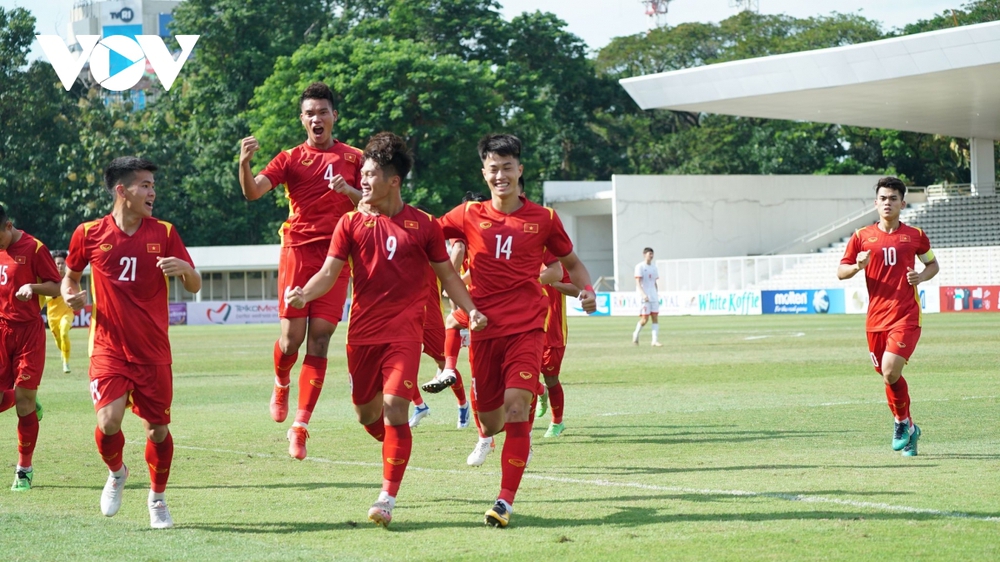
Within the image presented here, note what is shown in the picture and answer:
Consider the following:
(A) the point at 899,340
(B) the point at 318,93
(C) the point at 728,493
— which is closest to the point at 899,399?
(A) the point at 899,340

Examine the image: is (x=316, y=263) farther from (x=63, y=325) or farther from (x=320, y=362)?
(x=63, y=325)

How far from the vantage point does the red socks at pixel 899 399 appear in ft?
35.0

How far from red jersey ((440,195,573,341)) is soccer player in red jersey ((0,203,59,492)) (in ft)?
11.7

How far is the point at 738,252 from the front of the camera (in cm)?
6334

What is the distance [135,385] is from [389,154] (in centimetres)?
209

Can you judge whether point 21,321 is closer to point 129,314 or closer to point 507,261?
point 129,314

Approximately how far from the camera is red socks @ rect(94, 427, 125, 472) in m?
7.77

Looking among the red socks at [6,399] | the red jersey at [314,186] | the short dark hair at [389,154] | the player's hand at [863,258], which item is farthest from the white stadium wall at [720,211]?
the short dark hair at [389,154]

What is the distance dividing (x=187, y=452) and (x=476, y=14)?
59299mm

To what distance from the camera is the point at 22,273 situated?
9930 millimetres

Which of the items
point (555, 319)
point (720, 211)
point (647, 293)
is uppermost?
point (720, 211)

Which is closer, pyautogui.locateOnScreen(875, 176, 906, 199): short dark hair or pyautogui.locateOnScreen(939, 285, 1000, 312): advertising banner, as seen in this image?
pyautogui.locateOnScreen(875, 176, 906, 199): short dark hair

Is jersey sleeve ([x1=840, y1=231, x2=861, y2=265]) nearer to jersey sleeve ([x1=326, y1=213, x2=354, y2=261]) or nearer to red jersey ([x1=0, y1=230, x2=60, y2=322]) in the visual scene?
jersey sleeve ([x1=326, y1=213, x2=354, y2=261])

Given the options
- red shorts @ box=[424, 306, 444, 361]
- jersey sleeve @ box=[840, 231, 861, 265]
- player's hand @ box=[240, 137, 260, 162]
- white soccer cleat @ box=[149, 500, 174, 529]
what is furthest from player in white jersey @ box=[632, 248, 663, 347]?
white soccer cleat @ box=[149, 500, 174, 529]
